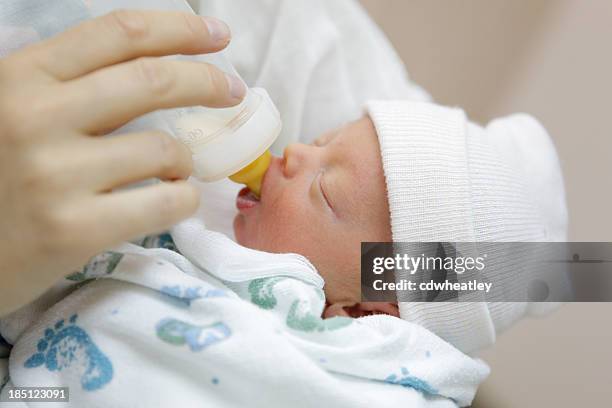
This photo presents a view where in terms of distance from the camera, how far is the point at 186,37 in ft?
2.10

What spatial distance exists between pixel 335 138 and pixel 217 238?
25 cm

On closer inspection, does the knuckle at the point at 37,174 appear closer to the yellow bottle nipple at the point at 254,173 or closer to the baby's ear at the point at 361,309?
the yellow bottle nipple at the point at 254,173

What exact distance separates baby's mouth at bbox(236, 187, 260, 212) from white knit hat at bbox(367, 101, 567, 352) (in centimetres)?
21

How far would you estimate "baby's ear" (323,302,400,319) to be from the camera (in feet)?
2.94

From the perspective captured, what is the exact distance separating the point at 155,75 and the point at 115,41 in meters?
0.05

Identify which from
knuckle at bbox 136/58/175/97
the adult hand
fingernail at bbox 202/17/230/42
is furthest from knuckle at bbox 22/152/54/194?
fingernail at bbox 202/17/230/42

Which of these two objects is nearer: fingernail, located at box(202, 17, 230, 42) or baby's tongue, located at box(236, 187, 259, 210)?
fingernail, located at box(202, 17, 230, 42)

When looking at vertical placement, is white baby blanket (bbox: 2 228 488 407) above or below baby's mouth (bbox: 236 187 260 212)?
below

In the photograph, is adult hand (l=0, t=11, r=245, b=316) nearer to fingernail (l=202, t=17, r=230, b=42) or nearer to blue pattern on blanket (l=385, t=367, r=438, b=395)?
fingernail (l=202, t=17, r=230, b=42)

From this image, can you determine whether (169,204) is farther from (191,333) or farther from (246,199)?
(246,199)

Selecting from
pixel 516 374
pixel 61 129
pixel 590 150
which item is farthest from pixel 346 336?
pixel 590 150

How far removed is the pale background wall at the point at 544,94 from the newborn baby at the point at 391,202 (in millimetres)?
199

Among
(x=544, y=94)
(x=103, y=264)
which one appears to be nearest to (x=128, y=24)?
(x=103, y=264)

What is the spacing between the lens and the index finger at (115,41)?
1.96ft
